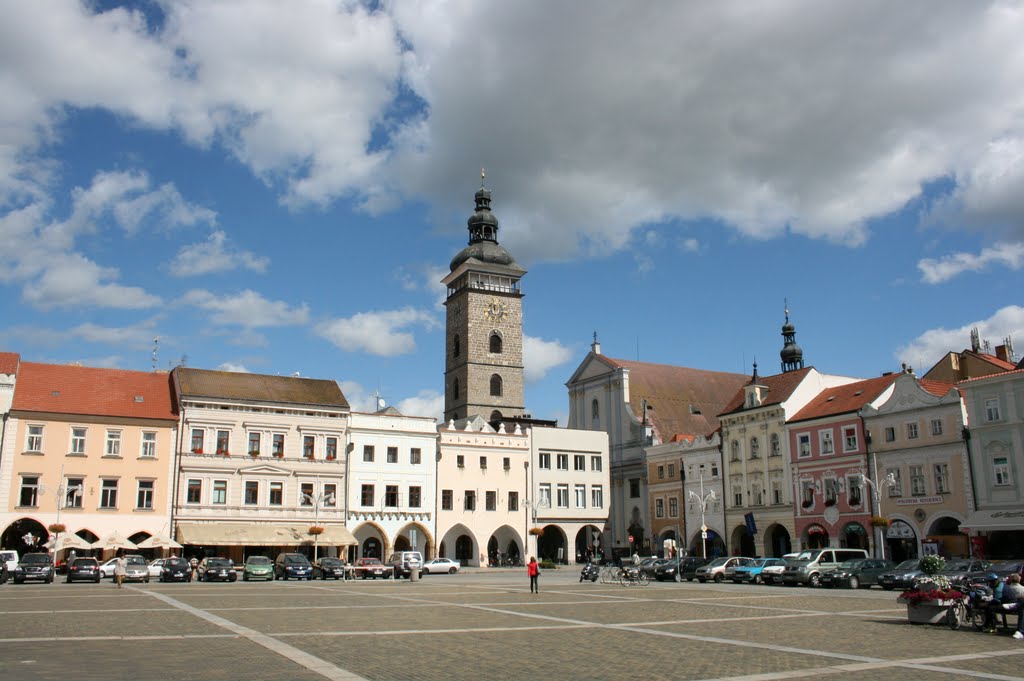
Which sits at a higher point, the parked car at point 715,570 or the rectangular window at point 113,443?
the rectangular window at point 113,443

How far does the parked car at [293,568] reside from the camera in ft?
144

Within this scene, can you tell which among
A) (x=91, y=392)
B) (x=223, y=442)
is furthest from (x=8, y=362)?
(x=223, y=442)

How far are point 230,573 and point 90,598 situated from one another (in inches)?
560

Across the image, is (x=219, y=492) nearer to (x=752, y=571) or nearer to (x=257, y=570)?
(x=257, y=570)

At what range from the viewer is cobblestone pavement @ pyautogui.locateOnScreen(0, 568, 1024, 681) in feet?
42.6

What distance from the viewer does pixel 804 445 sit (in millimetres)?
58312

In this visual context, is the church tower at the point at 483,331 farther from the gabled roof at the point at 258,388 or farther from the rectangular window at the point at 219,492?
the rectangular window at the point at 219,492

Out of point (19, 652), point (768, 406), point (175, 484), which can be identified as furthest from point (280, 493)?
point (19, 652)

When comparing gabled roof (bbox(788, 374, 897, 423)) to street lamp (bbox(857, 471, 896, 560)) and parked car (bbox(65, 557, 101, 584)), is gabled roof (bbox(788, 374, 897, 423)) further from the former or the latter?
parked car (bbox(65, 557, 101, 584))

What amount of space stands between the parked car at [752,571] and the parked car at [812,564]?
3.34ft

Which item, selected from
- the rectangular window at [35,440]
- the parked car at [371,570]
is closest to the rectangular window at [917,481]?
the parked car at [371,570]

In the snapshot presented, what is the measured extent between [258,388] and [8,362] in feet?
46.5

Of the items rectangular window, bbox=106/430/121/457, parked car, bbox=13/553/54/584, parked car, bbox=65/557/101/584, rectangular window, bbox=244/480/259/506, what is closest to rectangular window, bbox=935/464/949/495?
rectangular window, bbox=244/480/259/506

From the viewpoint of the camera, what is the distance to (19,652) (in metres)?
14.2
